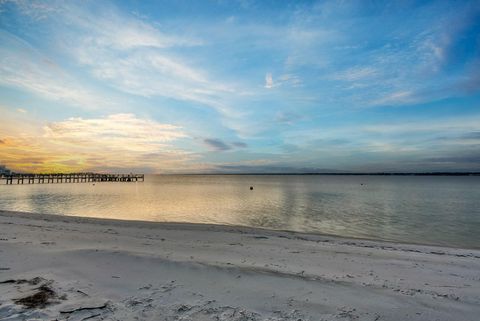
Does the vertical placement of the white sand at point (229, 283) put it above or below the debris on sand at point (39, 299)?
below

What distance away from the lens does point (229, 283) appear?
6570 mm

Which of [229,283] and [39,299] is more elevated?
[39,299]

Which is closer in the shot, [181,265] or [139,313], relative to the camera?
[139,313]

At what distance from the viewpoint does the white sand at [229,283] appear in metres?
5.16

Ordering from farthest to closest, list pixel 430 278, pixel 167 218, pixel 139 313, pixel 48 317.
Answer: pixel 167 218
pixel 430 278
pixel 139 313
pixel 48 317

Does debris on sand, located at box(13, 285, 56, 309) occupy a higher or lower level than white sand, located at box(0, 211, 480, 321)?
higher

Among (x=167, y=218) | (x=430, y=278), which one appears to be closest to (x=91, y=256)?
(x=430, y=278)

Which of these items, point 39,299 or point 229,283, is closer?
point 39,299

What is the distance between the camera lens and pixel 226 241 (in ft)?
41.6

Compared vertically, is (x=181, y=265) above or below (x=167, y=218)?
above

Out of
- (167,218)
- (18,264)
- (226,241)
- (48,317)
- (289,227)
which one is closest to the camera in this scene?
(48,317)

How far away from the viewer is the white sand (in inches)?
203

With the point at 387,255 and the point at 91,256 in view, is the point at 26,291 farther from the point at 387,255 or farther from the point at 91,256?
the point at 387,255

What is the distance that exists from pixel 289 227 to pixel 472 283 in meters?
13.1
